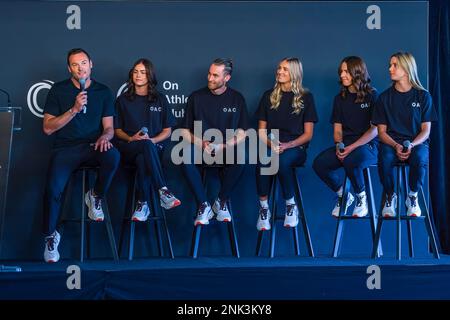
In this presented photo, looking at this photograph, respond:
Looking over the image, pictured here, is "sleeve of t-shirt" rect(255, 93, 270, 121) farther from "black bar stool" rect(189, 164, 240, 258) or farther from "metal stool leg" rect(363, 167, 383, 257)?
"metal stool leg" rect(363, 167, 383, 257)

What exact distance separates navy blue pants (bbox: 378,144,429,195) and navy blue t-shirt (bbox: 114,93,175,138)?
160cm

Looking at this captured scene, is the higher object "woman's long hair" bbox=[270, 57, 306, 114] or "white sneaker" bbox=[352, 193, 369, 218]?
"woman's long hair" bbox=[270, 57, 306, 114]

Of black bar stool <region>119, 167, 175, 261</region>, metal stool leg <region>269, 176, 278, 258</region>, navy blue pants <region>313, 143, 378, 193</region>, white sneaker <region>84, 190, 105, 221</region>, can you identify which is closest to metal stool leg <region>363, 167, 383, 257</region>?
navy blue pants <region>313, 143, 378, 193</region>

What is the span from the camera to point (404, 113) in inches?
248

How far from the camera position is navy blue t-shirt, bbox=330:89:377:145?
6543 mm

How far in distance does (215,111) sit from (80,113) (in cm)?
101

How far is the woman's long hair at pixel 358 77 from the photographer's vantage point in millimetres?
6461

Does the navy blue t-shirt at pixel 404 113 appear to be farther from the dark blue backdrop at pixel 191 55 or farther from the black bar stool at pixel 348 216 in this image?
the dark blue backdrop at pixel 191 55

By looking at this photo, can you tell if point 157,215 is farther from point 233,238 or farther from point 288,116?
point 288,116

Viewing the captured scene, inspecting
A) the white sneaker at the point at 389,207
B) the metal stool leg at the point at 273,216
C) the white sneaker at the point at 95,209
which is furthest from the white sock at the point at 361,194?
the white sneaker at the point at 95,209

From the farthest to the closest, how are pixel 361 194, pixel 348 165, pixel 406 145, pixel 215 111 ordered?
pixel 215 111 < pixel 361 194 < pixel 348 165 < pixel 406 145

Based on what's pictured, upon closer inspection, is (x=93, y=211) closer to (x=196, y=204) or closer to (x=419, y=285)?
(x=196, y=204)

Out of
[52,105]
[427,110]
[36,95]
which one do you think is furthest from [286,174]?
[36,95]

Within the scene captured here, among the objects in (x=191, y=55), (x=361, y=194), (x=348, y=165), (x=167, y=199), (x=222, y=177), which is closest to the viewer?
(x=167, y=199)
